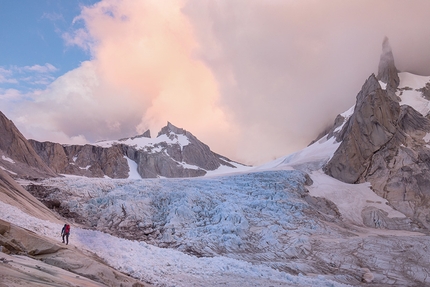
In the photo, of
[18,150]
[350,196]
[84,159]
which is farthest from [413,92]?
[84,159]

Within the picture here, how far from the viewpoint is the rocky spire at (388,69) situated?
279ft

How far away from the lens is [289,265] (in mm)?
27594

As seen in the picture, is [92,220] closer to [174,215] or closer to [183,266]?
[174,215]

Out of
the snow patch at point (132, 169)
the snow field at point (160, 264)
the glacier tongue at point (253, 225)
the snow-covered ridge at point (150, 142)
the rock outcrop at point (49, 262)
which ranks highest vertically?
the snow-covered ridge at point (150, 142)

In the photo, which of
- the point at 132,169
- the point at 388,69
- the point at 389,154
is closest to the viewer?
the point at 389,154

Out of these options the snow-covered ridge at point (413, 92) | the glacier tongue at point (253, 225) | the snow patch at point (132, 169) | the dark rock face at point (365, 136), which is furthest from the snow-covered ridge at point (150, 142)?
the glacier tongue at point (253, 225)

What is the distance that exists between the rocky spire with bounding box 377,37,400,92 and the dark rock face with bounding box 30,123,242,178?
10820 cm

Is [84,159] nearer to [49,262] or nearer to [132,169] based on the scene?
[132,169]

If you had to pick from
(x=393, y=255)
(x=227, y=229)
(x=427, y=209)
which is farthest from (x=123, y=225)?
(x=427, y=209)

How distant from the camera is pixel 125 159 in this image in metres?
168

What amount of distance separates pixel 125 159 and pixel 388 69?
128451 mm

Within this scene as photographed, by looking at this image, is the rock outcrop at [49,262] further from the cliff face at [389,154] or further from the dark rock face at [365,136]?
the dark rock face at [365,136]

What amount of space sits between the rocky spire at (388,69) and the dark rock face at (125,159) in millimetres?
108202

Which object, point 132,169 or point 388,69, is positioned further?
point 132,169
